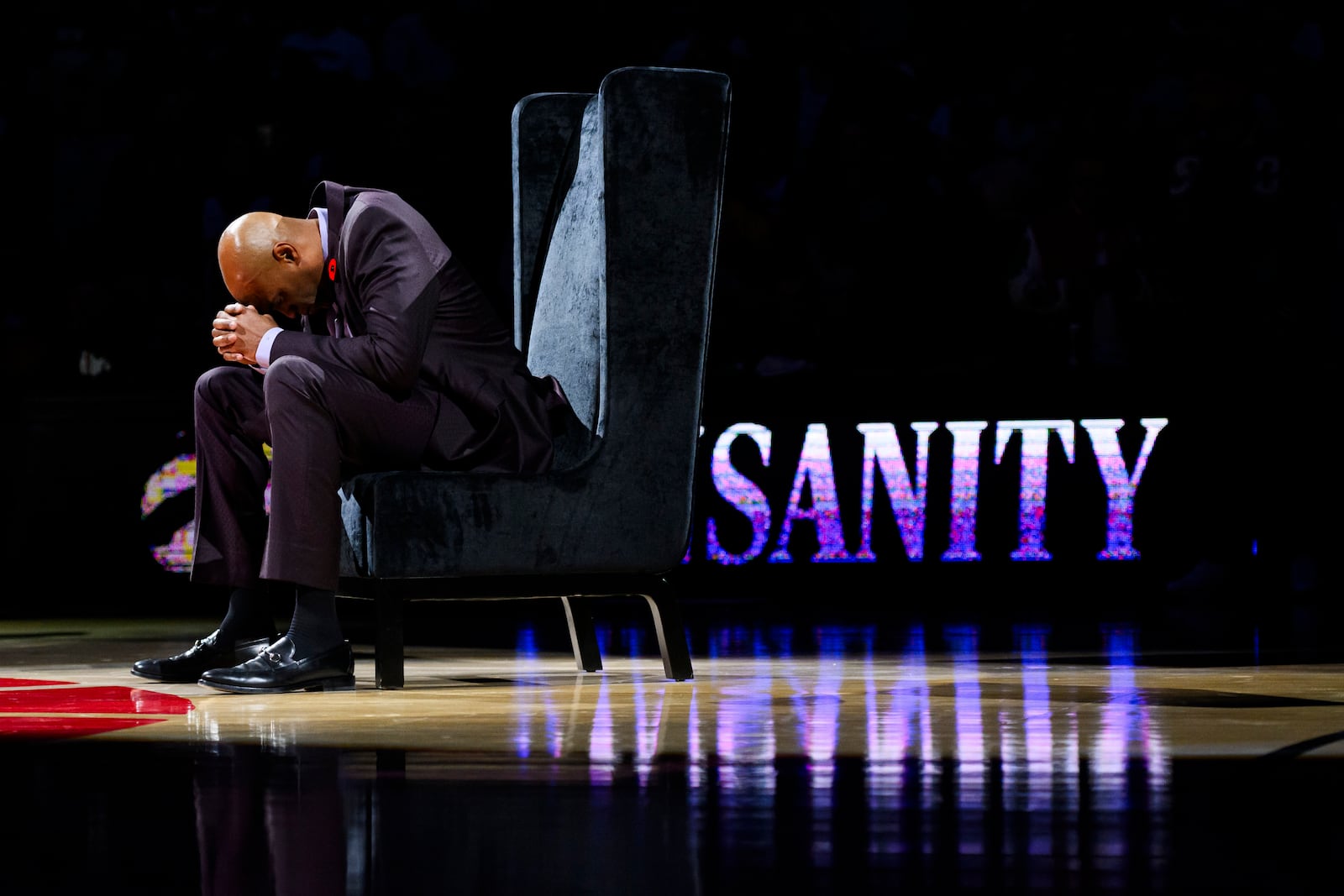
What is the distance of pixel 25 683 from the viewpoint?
3.36 metres

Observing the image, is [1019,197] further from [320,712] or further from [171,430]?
[320,712]

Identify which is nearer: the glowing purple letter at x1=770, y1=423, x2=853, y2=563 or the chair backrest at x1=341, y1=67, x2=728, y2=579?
the chair backrest at x1=341, y1=67, x2=728, y2=579

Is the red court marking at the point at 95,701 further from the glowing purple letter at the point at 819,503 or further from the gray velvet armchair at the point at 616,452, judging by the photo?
the glowing purple letter at the point at 819,503

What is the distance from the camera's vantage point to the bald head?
10.6ft

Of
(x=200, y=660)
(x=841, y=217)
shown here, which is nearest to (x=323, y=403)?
(x=200, y=660)

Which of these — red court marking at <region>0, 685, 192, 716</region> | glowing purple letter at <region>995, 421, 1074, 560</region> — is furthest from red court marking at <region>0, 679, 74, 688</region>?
glowing purple letter at <region>995, 421, 1074, 560</region>

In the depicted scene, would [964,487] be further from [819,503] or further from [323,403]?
[323,403]

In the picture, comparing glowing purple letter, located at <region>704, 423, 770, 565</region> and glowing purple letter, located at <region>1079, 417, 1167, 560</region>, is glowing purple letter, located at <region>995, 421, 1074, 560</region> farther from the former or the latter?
glowing purple letter, located at <region>704, 423, 770, 565</region>

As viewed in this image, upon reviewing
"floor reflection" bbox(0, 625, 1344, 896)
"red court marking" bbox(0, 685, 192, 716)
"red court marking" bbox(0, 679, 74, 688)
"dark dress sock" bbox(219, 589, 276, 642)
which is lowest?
"red court marking" bbox(0, 679, 74, 688)

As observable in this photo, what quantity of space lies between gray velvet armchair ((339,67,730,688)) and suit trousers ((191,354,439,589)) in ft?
0.28

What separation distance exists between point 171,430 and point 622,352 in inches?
141

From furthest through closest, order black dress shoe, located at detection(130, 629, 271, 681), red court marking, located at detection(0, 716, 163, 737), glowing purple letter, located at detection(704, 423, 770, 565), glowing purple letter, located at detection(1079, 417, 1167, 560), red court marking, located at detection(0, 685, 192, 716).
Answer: glowing purple letter, located at detection(704, 423, 770, 565) < glowing purple letter, located at detection(1079, 417, 1167, 560) < black dress shoe, located at detection(130, 629, 271, 681) < red court marking, located at detection(0, 685, 192, 716) < red court marking, located at detection(0, 716, 163, 737)

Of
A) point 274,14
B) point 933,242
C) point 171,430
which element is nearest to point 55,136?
point 274,14

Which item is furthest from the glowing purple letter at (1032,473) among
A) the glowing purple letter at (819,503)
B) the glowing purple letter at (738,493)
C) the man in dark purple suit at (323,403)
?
the man in dark purple suit at (323,403)
